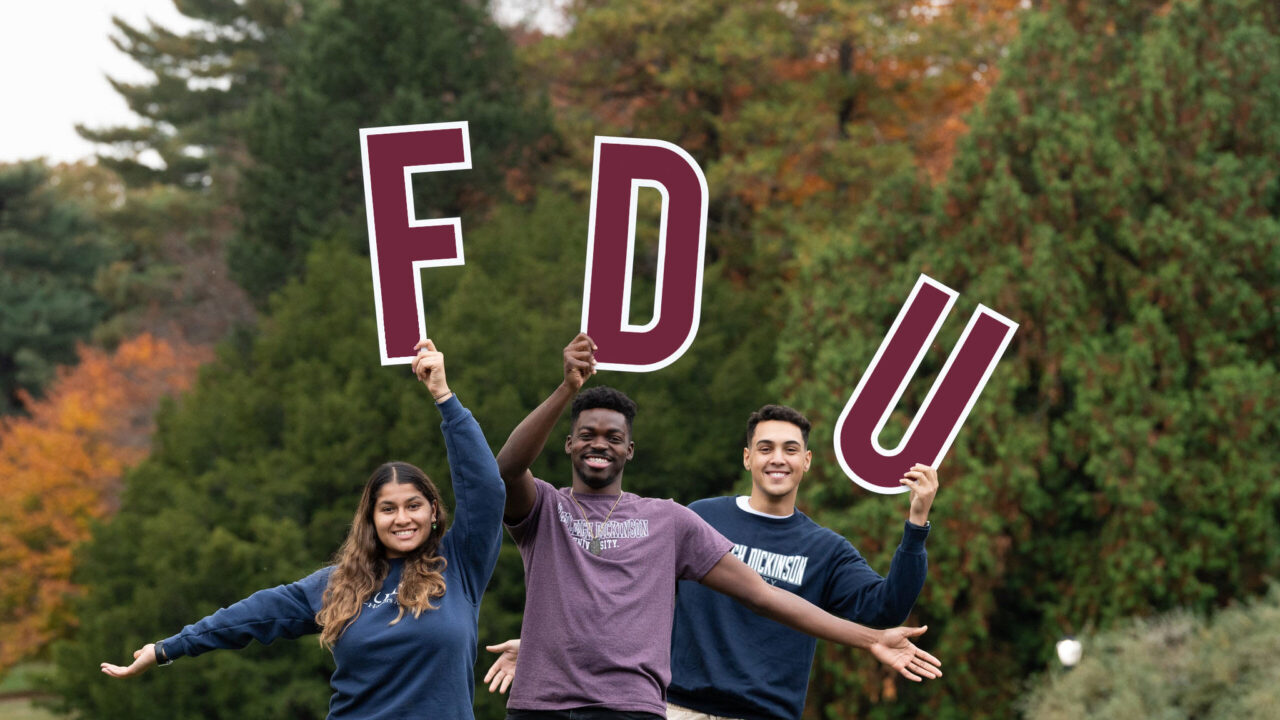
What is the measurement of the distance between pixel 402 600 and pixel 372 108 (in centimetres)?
2230

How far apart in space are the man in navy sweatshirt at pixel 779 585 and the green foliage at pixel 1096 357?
11.6 meters

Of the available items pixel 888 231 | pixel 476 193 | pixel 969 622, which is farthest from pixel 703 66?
pixel 969 622

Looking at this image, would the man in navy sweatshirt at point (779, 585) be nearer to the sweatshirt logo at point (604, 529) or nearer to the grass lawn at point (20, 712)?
the sweatshirt logo at point (604, 529)

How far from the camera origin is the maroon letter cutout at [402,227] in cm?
487

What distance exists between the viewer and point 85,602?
885 inches

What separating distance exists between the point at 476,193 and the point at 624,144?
2067cm

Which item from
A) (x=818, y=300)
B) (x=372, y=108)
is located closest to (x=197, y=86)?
(x=372, y=108)

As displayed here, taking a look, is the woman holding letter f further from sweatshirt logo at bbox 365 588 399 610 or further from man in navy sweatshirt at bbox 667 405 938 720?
man in navy sweatshirt at bbox 667 405 938 720

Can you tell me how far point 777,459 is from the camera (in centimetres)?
486

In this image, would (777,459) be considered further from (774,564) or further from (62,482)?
(62,482)

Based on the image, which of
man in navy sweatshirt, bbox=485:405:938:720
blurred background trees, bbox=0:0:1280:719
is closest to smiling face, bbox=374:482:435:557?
man in navy sweatshirt, bbox=485:405:938:720

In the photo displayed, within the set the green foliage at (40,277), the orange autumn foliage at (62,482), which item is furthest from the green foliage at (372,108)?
the green foliage at (40,277)

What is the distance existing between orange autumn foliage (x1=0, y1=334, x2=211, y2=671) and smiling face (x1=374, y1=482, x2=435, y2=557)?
1057 inches

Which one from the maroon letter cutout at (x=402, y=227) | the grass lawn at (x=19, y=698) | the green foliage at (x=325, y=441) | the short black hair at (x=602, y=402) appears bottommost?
the grass lawn at (x=19, y=698)
